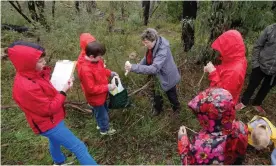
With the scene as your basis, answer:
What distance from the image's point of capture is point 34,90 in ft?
8.64

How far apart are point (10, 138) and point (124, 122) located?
58.0 inches

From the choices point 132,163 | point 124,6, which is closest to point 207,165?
point 132,163

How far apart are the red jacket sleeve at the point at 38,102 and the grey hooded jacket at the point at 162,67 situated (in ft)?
3.62

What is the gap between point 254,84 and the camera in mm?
4348

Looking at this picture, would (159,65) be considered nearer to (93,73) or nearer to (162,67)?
(162,67)

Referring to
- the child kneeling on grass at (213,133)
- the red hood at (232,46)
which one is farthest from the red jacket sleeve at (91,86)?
the red hood at (232,46)

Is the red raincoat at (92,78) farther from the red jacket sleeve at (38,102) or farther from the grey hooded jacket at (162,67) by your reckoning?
the red jacket sleeve at (38,102)

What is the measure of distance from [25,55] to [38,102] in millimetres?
424

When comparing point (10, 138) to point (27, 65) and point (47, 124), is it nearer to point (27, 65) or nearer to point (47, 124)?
point (47, 124)

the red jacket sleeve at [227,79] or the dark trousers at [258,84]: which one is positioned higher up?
the red jacket sleeve at [227,79]

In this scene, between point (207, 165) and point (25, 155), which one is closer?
point (207, 165)

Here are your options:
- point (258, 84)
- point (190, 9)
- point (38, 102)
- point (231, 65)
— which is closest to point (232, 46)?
point (231, 65)

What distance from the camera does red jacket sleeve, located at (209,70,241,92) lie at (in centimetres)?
345

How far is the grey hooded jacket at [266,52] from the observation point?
13.0 feet
